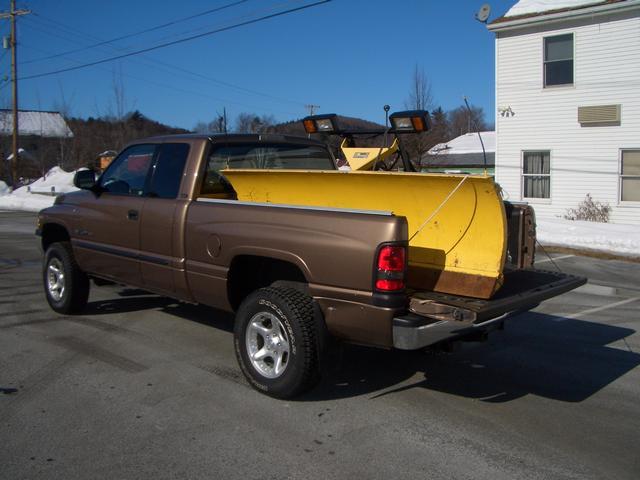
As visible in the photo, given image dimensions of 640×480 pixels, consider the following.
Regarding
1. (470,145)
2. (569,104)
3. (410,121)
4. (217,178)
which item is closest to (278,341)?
(217,178)

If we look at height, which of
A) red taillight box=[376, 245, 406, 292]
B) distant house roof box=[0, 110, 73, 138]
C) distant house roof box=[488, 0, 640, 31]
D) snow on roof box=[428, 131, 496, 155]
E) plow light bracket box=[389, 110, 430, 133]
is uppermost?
distant house roof box=[0, 110, 73, 138]

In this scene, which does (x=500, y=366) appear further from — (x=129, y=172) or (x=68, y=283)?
(x=68, y=283)

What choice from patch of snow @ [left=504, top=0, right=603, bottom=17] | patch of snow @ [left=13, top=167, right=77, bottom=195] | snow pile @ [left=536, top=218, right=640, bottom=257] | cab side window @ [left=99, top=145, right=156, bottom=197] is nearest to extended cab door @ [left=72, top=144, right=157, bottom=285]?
cab side window @ [left=99, top=145, right=156, bottom=197]

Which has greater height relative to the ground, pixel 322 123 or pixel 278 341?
pixel 322 123

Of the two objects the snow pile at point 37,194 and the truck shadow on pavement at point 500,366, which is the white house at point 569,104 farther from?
the snow pile at point 37,194

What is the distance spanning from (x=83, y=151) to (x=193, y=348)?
40.2 m

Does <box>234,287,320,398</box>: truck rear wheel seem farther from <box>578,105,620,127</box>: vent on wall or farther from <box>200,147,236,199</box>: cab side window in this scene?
<box>578,105,620,127</box>: vent on wall

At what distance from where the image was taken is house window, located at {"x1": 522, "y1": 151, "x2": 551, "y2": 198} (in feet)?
59.5

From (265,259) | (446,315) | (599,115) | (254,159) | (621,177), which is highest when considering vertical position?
(599,115)

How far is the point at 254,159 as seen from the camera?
612 cm

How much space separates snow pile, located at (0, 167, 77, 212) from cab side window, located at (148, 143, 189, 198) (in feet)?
67.9

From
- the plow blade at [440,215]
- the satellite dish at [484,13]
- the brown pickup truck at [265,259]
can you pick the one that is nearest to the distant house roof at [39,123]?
the satellite dish at [484,13]

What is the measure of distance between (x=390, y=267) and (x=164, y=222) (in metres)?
2.34

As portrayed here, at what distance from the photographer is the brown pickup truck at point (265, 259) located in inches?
160
